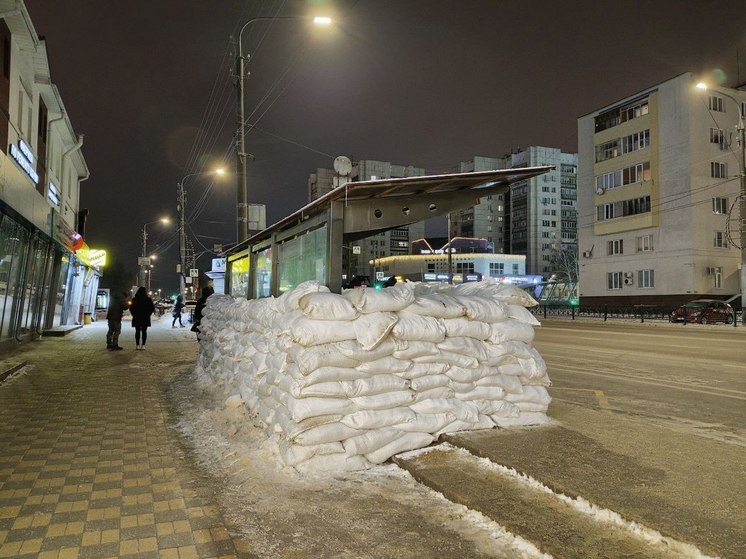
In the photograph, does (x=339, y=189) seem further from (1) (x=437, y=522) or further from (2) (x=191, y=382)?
(2) (x=191, y=382)

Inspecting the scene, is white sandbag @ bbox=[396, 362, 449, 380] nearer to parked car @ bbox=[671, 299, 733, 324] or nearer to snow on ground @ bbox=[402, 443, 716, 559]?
snow on ground @ bbox=[402, 443, 716, 559]

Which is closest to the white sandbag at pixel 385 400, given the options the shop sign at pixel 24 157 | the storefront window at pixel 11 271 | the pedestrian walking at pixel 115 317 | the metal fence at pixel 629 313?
the storefront window at pixel 11 271

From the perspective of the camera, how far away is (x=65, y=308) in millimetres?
21172

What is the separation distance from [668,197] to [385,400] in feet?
117

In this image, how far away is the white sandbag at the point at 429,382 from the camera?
4.49 m

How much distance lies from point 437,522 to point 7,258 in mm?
12419

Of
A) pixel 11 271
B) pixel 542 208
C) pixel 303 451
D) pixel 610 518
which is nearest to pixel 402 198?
pixel 303 451

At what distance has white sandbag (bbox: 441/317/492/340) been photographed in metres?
4.77

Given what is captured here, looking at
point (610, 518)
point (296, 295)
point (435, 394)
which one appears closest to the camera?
point (610, 518)

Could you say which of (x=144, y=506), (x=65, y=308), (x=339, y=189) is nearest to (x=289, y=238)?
(x=339, y=189)

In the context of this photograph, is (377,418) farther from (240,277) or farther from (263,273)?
(240,277)

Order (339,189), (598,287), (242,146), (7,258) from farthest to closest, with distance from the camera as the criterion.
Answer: (598,287) < (242,146) < (7,258) < (339,189)

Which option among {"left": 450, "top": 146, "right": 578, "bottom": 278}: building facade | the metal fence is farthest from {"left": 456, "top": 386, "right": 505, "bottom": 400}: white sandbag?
{"left": 450, "top": 146, "right": 578, "bottom": 278}: building facade

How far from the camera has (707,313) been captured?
1014 inches
